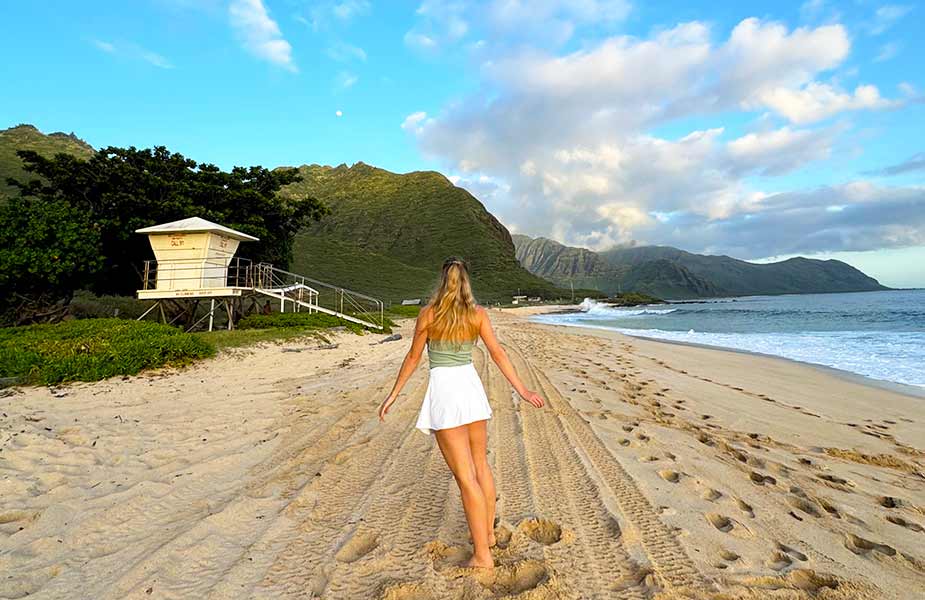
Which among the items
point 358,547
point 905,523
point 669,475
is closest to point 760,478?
point 669,475

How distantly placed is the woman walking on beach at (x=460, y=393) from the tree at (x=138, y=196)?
20459mm

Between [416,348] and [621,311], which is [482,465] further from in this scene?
[621,311]

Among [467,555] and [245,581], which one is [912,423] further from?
[245,581]

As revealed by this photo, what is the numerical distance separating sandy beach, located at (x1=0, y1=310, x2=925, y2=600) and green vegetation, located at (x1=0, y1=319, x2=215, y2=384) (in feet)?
4.25

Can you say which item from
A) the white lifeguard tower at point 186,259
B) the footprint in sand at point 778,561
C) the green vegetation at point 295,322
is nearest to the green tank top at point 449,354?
the footprint in sand at point 778,561

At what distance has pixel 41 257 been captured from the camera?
15898 mm

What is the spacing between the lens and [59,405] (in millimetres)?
6848

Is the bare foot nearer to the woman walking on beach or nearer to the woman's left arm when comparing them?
the woman walking on beach

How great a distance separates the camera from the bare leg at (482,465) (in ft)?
9.25

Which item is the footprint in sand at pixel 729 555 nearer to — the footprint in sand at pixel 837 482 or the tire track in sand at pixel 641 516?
the tire track in sand at pixel 641 516

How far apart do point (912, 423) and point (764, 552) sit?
6.55 meters

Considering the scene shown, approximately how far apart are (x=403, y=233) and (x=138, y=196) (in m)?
105

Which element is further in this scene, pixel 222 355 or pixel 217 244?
pixel 217 244

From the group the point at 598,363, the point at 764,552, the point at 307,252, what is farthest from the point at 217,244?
the point at 307,252
